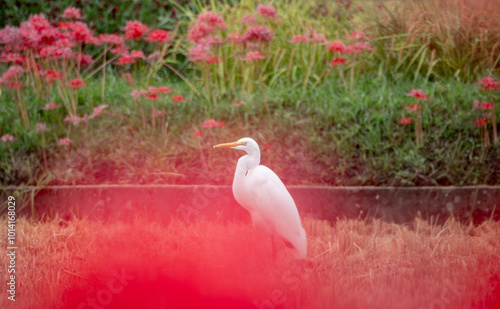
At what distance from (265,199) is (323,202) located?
1.14 meters

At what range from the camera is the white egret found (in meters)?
1.80

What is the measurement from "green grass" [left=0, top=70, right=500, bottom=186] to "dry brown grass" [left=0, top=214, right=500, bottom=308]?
71 centimetres

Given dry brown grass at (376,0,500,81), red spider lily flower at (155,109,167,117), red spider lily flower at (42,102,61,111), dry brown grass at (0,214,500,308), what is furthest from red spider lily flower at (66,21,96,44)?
dry brown grass at (376,0,500,81)

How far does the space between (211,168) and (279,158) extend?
0.41 meters

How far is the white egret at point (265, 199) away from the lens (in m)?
1.80

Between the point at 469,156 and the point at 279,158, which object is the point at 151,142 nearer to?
the point at 279,158

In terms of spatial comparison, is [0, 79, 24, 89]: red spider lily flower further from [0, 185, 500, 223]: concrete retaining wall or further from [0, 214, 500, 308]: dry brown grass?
[0, 214, 500, 308]: dry brown grass

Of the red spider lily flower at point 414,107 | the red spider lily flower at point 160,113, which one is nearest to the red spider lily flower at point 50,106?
the red spider lily flower at point 160,113

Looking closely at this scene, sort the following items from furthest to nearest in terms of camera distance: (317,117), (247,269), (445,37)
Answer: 1. (445,37)
2. (317,117)
3. (247,269)

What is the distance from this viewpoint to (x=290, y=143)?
3279 mm

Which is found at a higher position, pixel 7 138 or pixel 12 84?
pixel 12 84

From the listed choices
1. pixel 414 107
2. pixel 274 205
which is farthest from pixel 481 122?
pixel 274 205

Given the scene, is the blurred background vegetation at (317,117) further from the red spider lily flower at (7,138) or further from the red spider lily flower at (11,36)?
the red spider lily flower at (11,36)

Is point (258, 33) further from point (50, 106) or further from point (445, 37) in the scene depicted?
point (445, 37)
